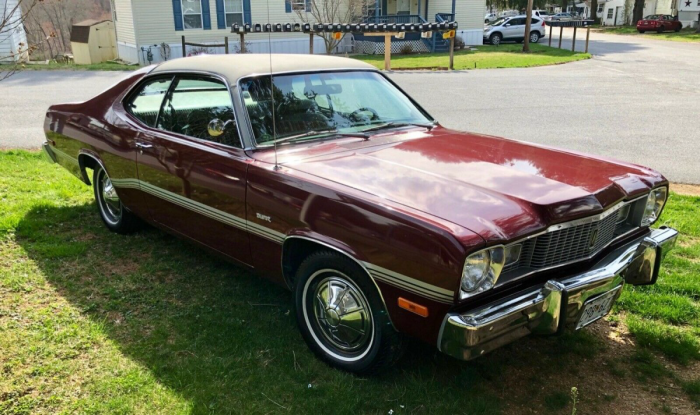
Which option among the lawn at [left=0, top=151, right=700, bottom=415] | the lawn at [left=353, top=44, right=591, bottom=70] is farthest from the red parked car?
the lawn at [left=0, top=151, right=700, bottom=415]

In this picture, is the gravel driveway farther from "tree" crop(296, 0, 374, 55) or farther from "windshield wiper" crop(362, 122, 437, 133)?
"tree" crop(296, 0, 374, 55)

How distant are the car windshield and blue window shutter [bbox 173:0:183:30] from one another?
66.8 feet

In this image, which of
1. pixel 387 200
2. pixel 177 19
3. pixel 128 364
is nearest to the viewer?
pixel 387 200

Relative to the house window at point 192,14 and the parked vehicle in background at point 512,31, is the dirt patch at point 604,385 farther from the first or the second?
the parked vehicle in background at point 512,31

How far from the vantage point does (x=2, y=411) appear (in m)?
2.98

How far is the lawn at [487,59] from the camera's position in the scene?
20.9 metres

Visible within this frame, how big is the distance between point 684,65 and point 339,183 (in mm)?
21595

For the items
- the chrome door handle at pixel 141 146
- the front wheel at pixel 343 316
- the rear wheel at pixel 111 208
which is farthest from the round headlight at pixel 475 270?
the rear wheel at pixel 111 208

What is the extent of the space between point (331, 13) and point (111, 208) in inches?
818

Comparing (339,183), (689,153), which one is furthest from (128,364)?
(689,153)

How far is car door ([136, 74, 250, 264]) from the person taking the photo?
12.1ft

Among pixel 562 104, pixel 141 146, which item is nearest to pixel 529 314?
pixel 141 146

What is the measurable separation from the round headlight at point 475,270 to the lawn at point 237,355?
2.42 ft

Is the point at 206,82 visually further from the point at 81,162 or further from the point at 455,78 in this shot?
the point at 455,78
